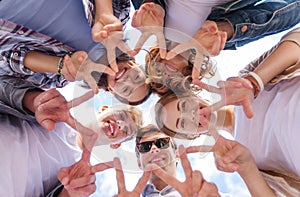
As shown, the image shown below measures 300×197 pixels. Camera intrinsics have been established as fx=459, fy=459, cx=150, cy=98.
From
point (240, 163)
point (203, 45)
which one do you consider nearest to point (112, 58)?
point (203, 45)

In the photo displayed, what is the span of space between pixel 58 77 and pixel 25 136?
0.10 m

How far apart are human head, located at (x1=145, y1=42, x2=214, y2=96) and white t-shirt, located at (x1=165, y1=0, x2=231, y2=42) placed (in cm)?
8

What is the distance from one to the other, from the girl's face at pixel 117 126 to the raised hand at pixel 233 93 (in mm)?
96

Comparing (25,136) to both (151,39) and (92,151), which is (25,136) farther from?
(151,39)

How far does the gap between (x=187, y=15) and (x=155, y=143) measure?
0.62ft

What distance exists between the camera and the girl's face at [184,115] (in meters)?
0.59

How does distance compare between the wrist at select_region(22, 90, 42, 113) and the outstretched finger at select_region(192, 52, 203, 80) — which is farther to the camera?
the wrist at select_region(22, 90, 42, 113)

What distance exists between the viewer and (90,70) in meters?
0.56

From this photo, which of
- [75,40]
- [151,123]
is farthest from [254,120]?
[75,40]

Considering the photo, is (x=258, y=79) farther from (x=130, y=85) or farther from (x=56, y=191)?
(x=56, y=191)

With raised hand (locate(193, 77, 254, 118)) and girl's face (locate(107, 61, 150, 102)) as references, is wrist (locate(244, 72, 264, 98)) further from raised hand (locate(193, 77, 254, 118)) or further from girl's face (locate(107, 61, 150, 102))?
girl's face (locate(107, 61, 150, 102))

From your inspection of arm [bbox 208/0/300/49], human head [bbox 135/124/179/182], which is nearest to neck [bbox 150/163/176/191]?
human head [bbox 135/124/179/182]

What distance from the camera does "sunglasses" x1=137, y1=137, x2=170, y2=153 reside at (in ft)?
1.98

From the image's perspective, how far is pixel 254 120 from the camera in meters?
0.66
